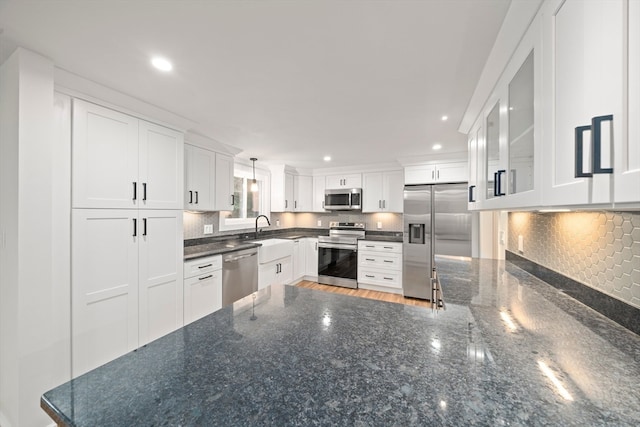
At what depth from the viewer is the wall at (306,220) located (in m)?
3.20

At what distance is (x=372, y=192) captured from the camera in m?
4.45

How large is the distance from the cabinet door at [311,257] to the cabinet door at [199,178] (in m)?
2.17

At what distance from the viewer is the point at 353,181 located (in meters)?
4.60

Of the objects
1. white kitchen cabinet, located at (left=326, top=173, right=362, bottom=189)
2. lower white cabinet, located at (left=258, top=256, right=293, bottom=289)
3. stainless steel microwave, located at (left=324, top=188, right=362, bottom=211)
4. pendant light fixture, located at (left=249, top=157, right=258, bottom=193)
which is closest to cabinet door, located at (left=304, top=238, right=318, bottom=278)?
lower white cabinet, located at (left=258, top=256, right=293, bottom=289)

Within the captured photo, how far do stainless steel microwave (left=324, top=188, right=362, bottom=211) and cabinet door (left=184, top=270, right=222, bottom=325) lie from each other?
246cm

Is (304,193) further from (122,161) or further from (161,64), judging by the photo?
(161,64)

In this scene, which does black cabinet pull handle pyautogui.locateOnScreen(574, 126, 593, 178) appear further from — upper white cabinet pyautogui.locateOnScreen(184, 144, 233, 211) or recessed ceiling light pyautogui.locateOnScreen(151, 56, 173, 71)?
upper white cabinet pyautogui.locateOnScreen(184, 144, 233, 211)

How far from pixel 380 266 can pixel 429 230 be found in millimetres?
1013

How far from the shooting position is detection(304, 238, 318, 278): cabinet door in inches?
183

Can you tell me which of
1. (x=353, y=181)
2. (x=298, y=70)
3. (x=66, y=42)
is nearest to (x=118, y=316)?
(x=66, y=42)

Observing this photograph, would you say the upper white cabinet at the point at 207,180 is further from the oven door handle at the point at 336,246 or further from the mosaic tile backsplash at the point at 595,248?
the mosaic tile backsplash at the point at 595,248

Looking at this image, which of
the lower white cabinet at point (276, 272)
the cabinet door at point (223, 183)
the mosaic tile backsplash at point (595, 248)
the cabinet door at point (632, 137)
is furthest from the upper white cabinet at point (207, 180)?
the mosaic tile backsplash at point (595, 248)

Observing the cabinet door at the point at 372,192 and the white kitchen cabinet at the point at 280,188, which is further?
the white kitchen cabinet at the point at 280,188

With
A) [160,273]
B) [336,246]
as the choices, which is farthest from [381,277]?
[160,273]
